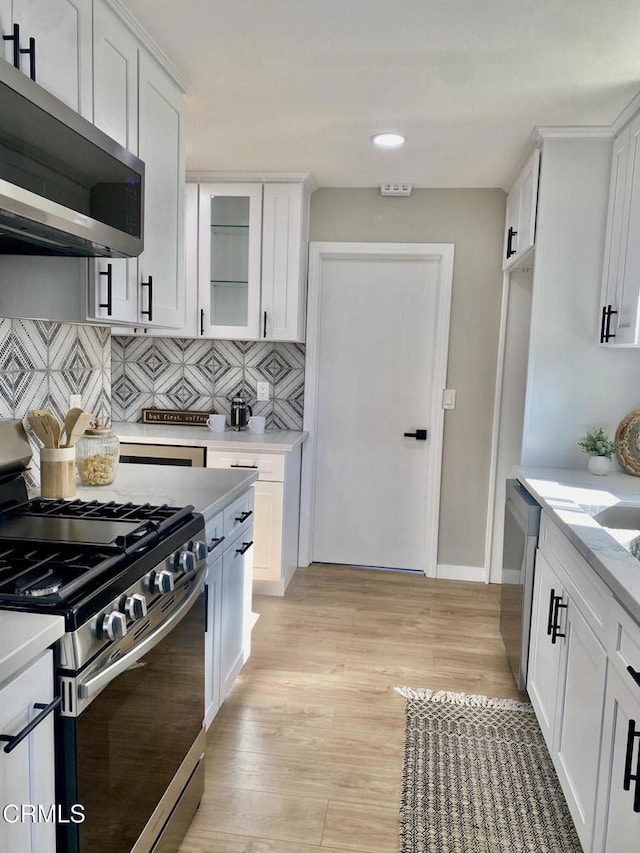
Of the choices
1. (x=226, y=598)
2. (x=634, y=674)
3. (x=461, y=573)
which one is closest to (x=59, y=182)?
(x=226, y=598)

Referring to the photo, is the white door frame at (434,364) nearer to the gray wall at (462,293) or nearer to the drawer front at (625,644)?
the gray wall at (462,293)

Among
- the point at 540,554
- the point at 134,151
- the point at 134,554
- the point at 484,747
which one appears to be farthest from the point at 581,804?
the point at 134,151

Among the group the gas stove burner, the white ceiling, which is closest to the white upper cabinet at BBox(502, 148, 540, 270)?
the white ceiling

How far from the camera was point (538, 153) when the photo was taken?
2.98m

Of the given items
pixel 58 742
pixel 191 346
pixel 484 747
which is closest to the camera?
pixel 58 742

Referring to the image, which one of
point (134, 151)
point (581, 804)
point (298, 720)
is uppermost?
point (134, 151)

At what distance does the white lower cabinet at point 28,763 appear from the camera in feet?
3.39

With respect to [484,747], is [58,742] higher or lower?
higher

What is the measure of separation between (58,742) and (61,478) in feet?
3.19

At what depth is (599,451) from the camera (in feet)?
9.50

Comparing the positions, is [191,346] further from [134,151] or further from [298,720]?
[298,720]

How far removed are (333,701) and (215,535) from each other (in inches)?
39.4

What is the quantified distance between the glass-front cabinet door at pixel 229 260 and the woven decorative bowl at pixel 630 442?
2.06m

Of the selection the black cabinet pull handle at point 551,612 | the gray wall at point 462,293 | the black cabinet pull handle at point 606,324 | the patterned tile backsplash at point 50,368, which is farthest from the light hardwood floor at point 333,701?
the black cabinet pull handle at point 606,324
